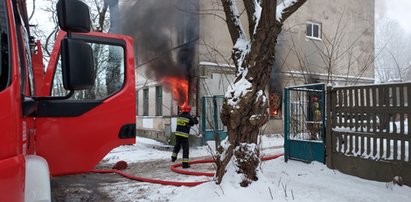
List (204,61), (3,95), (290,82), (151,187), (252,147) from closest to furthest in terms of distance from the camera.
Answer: (3,95), (252,147), (151,187), (204,61), (290,82)

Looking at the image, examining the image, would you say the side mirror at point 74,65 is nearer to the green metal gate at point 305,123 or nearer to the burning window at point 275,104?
the green metal gate at point 305,123

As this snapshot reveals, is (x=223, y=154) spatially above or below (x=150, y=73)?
below

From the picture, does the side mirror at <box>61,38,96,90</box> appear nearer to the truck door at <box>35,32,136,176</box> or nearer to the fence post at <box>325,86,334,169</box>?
the truck door at <box>35,32,136,176</box>

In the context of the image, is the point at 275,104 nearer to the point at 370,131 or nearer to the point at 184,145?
the point at 184,145

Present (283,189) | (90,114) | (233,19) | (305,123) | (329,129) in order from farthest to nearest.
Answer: (305,123)
(329,129)
(233,19)
(283,189)
(90,114)

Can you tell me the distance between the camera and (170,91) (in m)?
15.8

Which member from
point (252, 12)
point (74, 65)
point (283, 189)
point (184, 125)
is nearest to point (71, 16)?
point (74, 65)

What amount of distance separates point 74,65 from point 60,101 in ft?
4.62

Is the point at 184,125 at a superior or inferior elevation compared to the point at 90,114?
inferior

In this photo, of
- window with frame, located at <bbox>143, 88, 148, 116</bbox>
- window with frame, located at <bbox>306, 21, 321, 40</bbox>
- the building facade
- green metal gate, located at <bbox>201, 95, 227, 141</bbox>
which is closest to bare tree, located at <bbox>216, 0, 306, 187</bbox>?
the building facade

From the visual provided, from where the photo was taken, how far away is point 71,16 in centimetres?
232

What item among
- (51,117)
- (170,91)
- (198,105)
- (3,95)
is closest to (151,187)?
(51,117)

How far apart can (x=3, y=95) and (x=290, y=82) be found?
15.7 m

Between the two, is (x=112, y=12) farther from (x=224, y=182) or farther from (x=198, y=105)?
(x=224, y=182)
